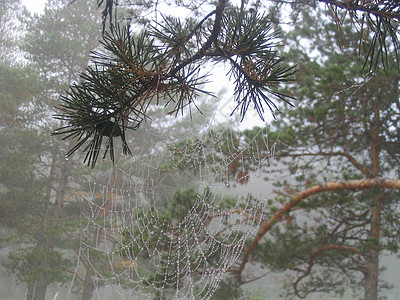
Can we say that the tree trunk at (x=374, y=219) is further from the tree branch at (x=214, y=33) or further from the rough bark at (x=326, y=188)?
the tree branch at (x=214, y=33)

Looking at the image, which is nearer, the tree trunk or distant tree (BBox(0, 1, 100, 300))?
the tree trunk

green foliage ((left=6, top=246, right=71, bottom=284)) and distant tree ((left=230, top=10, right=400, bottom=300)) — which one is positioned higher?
distant tree ((left=230, top=10, right=400, bottom=300))

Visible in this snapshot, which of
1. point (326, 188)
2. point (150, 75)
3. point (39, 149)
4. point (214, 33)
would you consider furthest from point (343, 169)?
point (39, 149)

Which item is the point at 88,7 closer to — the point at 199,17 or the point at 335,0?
the point at 199,17

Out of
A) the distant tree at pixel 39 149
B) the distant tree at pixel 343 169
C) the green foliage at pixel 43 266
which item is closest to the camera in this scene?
the distant tree at pixel 343 169

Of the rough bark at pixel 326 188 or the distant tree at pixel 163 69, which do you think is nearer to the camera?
the distant tree at pixel 163 69

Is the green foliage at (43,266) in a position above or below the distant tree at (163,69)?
below

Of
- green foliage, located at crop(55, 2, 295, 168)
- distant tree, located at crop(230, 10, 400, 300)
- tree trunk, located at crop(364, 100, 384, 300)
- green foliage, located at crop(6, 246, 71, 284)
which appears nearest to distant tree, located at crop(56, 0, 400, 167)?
green foliage, located at crop(55, 2, 295, 168)

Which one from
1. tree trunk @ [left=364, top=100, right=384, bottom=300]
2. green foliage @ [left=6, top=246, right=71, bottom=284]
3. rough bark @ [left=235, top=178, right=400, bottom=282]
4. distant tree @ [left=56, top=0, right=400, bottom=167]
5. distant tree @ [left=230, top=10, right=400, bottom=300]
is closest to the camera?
distant tree @ [left=56, top=0, right=400, bottom=167]

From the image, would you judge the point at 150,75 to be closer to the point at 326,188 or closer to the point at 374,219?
the point at 326,188

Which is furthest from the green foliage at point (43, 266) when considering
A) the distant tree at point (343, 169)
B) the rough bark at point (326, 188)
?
the rough bark at point (326, 188)

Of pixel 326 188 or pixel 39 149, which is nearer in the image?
pixel 326 188

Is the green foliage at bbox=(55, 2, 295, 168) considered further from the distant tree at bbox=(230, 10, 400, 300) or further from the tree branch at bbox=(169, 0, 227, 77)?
the distant tree at bbox=(230, 10, 400, 300)

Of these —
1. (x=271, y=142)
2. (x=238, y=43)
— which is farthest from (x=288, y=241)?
(x=238, y=43)
